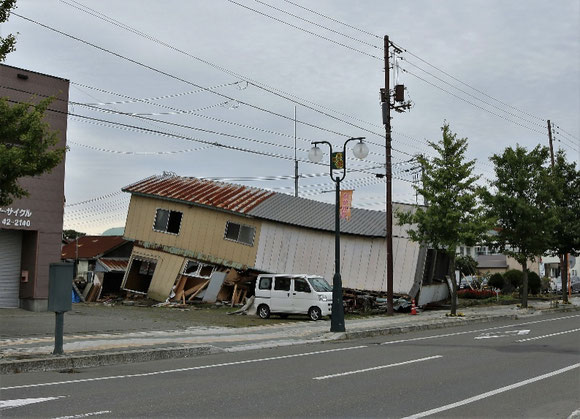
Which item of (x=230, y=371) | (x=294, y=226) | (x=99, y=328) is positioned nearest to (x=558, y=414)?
(x=230, y=371)

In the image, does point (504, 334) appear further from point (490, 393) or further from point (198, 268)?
point (198, 268)

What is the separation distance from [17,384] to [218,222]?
2397cm

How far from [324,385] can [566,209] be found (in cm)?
3135

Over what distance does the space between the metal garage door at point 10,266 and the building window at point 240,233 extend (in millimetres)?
11470

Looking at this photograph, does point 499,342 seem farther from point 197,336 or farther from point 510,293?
point 510,293

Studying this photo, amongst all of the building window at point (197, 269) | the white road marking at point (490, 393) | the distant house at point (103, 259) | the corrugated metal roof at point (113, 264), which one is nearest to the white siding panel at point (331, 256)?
the building window at point (197, 269)

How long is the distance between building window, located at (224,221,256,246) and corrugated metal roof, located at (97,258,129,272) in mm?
9629

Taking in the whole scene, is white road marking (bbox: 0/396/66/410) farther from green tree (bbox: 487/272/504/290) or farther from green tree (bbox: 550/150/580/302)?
green tree (bbox: 487/272/504/290)

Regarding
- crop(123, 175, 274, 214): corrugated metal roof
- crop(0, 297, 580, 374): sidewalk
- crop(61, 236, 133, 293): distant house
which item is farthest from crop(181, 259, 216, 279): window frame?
crop(0, 297, 580, 374): sidewalk

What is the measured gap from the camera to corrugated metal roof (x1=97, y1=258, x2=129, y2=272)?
1573 inches

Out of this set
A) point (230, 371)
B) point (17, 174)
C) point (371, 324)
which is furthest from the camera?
point (371, 324)

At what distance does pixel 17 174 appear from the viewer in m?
12.8

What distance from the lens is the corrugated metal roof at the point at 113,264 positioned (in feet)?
131

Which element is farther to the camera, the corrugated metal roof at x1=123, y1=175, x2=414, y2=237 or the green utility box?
the corrugated metal roof at x1=123, y1=175, x2=414, y2=237
